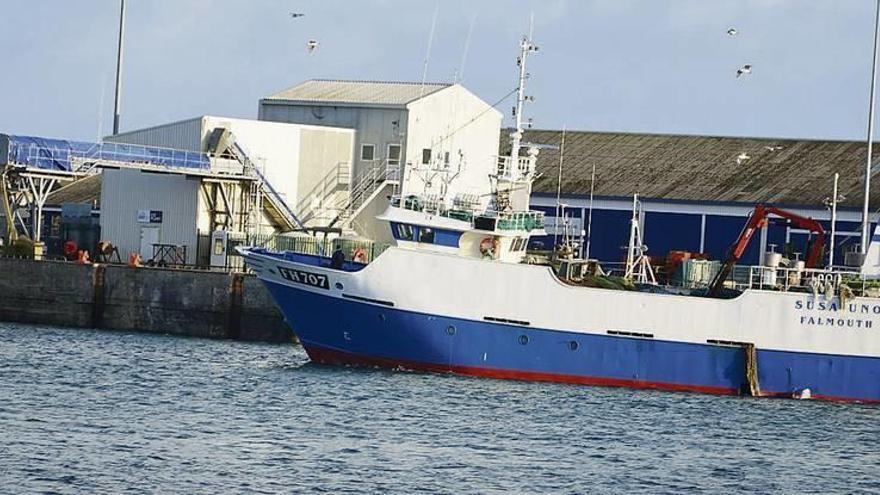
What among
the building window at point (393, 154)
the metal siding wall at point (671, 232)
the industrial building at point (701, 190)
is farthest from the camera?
the metal siding wall at point (671, 232)

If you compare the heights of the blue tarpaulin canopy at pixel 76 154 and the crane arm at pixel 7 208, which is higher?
the blue tarpaulin canopy at pixel 76 154

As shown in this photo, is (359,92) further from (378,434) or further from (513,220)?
(378,434)

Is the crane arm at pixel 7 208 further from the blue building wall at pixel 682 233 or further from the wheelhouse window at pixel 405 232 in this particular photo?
the blue building wall at pixel 682 233

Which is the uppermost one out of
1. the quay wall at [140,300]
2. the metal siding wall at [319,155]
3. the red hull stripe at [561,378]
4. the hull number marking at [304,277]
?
the metal siding wall at [319,155]

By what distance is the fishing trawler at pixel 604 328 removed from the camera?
156ft

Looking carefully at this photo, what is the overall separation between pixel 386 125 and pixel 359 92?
283 centimetres

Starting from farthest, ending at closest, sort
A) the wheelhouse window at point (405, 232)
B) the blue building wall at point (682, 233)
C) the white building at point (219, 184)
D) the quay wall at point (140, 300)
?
the blue building wall at point (682, 233) < the white building at point (219, 184) < the quay wall at point (140, 300) < the wheelhouse window at point (405, 232)

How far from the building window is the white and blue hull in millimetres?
17657

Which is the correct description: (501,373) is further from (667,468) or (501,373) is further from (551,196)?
(551,196)

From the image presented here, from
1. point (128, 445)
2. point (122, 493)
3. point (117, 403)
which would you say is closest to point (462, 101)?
point (117, 403)

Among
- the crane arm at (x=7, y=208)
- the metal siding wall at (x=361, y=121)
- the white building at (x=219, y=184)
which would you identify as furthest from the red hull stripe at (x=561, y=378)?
the crane arm at (x=7, y=208)

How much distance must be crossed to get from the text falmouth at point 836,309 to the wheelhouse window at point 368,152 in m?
21.6

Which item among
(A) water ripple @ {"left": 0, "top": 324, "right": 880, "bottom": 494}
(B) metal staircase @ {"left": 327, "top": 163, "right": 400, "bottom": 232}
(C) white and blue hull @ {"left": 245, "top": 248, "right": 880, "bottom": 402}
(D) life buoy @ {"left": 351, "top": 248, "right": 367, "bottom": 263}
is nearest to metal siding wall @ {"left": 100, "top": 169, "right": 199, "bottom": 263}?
(B) metal staircase @ {"left": 327, "top": 163, "right": 400, "bottom": 232}

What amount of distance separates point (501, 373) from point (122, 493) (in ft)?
60.0
